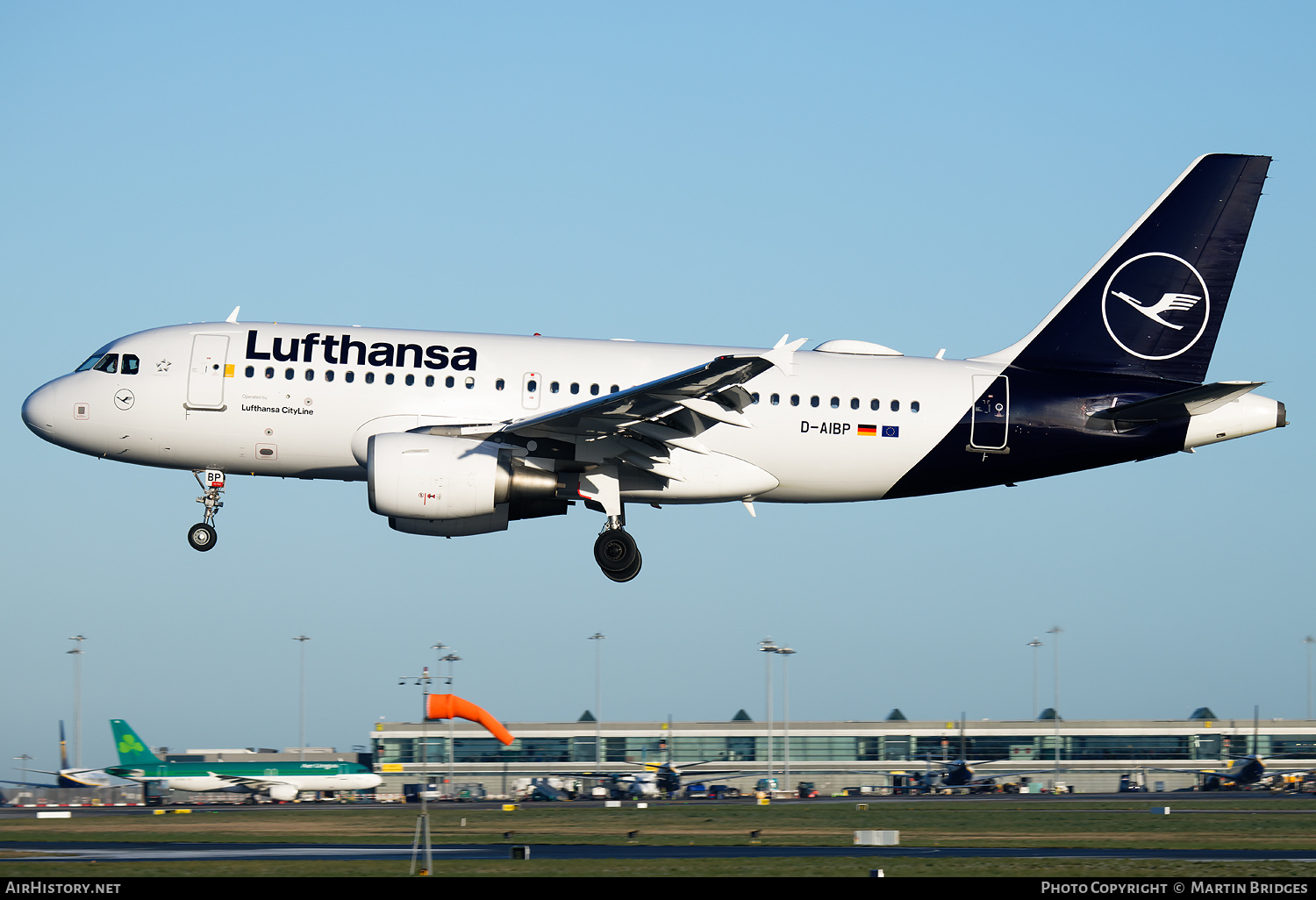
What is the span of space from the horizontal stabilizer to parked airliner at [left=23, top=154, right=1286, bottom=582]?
6 cm

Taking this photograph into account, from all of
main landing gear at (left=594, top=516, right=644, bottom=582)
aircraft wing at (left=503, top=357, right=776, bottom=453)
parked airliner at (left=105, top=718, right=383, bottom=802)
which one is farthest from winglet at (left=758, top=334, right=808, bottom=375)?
parked airliner at (left=105, top=718, right=383, bottom=802)

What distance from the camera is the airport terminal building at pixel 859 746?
103 meters

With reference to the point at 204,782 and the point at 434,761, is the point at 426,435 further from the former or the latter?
the point at 434,761

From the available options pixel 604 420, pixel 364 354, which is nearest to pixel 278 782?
pixel 364 354

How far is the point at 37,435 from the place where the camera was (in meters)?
34.1

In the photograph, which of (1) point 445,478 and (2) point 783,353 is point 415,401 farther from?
(2) point 783,353

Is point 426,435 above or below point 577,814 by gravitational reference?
above

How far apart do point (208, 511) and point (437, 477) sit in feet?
22.4

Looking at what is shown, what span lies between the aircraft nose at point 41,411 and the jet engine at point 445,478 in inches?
328

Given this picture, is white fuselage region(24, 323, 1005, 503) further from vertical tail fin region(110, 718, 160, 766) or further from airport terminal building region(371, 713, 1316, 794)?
airport terminal building region(371, 713, 1316, 794)

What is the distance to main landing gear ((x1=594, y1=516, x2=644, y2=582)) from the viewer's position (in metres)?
32.7
